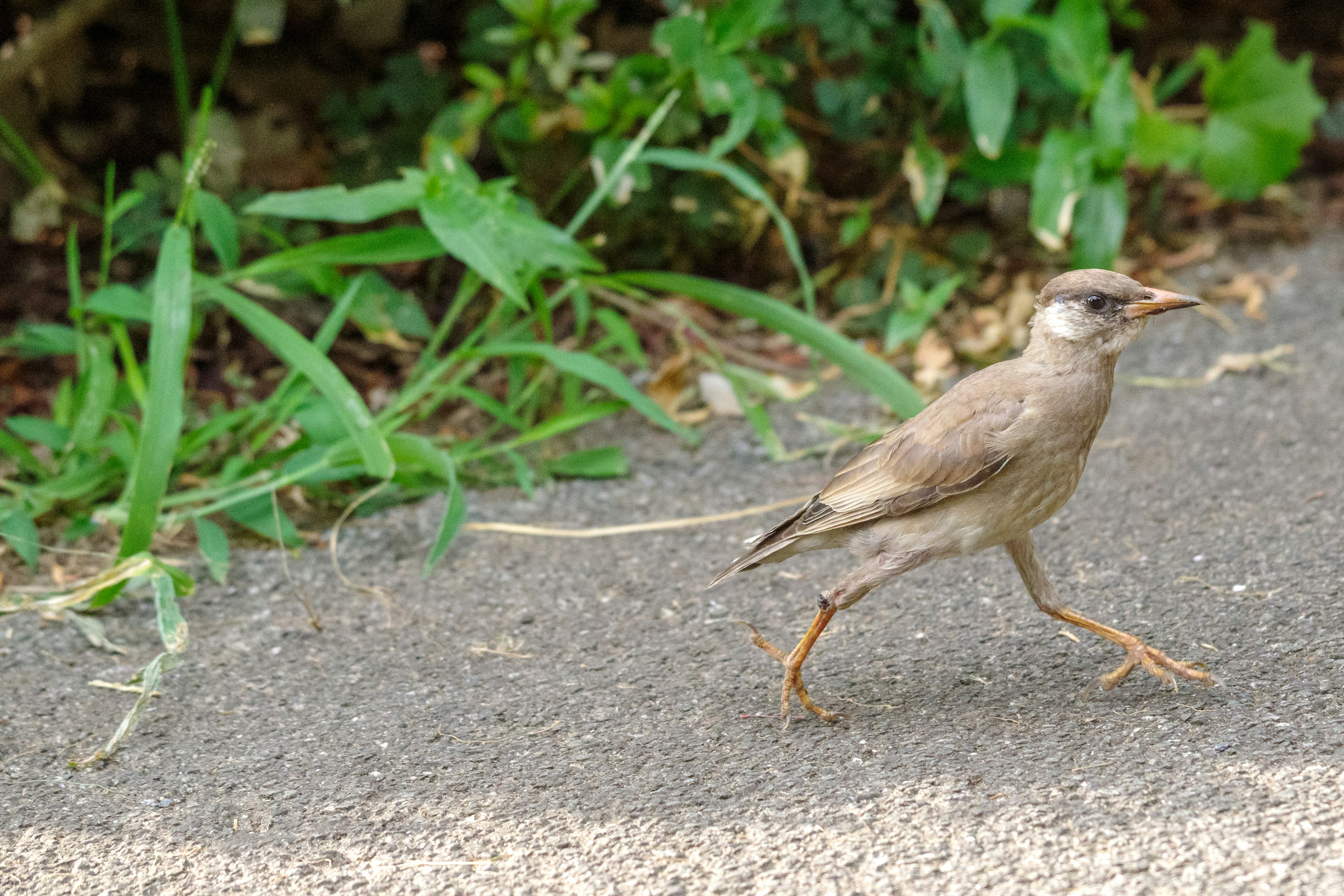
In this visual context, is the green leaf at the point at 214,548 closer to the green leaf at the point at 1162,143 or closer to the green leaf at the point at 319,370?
the green leaf at the point at 319,370

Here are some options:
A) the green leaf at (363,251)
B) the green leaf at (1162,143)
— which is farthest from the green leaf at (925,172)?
the green leaf at (363,251)

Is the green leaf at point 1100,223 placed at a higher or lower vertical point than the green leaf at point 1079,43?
lower

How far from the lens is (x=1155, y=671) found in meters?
2.66

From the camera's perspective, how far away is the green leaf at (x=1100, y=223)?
4.63 metres

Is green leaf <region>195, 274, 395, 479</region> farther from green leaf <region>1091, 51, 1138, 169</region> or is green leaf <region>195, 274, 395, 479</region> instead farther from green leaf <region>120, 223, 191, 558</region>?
green leaf <region>1091, 51, 1138, 169</region>

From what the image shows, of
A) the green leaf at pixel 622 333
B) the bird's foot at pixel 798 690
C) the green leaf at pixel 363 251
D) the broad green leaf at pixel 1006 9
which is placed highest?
the broad green leaf at pixel 1006 9

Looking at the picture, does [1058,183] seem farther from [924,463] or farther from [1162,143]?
[924,463]

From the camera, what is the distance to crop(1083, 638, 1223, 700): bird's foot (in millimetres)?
2648

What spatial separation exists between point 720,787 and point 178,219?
2.22m

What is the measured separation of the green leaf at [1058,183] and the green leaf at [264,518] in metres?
2.63

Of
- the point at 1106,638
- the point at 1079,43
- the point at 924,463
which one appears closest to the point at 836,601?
the point at 924,463

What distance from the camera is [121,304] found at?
12.4 ft

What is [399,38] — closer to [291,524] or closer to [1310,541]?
[291,524]

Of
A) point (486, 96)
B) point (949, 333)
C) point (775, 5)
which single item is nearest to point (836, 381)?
point (949, 333)
